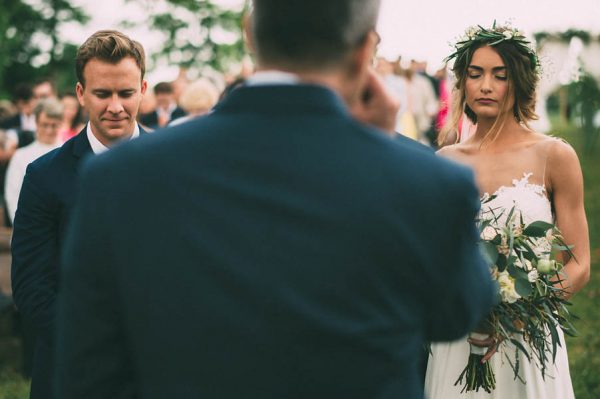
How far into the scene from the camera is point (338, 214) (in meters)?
1.67

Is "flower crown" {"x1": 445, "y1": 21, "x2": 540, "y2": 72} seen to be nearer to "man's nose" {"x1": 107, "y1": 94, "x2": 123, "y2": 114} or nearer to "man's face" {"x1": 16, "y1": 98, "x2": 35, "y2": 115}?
"man's nose" {"x1": 107, "y1": 94, "x2": 123, "y2": 114}

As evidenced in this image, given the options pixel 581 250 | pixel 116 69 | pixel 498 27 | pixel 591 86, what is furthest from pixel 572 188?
pixel 591 86

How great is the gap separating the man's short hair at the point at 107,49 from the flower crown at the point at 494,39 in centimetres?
185

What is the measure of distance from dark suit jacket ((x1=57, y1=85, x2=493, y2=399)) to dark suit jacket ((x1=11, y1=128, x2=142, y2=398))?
6.05ft

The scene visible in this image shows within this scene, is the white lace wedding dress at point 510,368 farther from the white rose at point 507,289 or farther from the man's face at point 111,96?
the man's face at point 111,96

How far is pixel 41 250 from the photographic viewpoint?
3.54m

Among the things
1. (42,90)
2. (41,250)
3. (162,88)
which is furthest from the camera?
(162,88)

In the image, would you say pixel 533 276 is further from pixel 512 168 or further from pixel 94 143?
pixel 94 143

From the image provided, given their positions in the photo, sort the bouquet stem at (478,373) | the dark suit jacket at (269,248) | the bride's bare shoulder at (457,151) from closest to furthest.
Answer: the dark suit jacket at (269,248), the bouquet stem at (478,373), the bride's bare shoulder at (457,151)

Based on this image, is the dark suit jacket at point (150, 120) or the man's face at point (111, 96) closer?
the man's face at point (111, 96)

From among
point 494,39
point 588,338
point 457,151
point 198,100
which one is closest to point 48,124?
point 198,100

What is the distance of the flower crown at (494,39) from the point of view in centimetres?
478

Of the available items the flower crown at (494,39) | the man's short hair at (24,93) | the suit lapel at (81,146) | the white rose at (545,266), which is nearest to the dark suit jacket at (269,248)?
the suit lapel at (81,146)

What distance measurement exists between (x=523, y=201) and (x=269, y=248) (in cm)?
309
